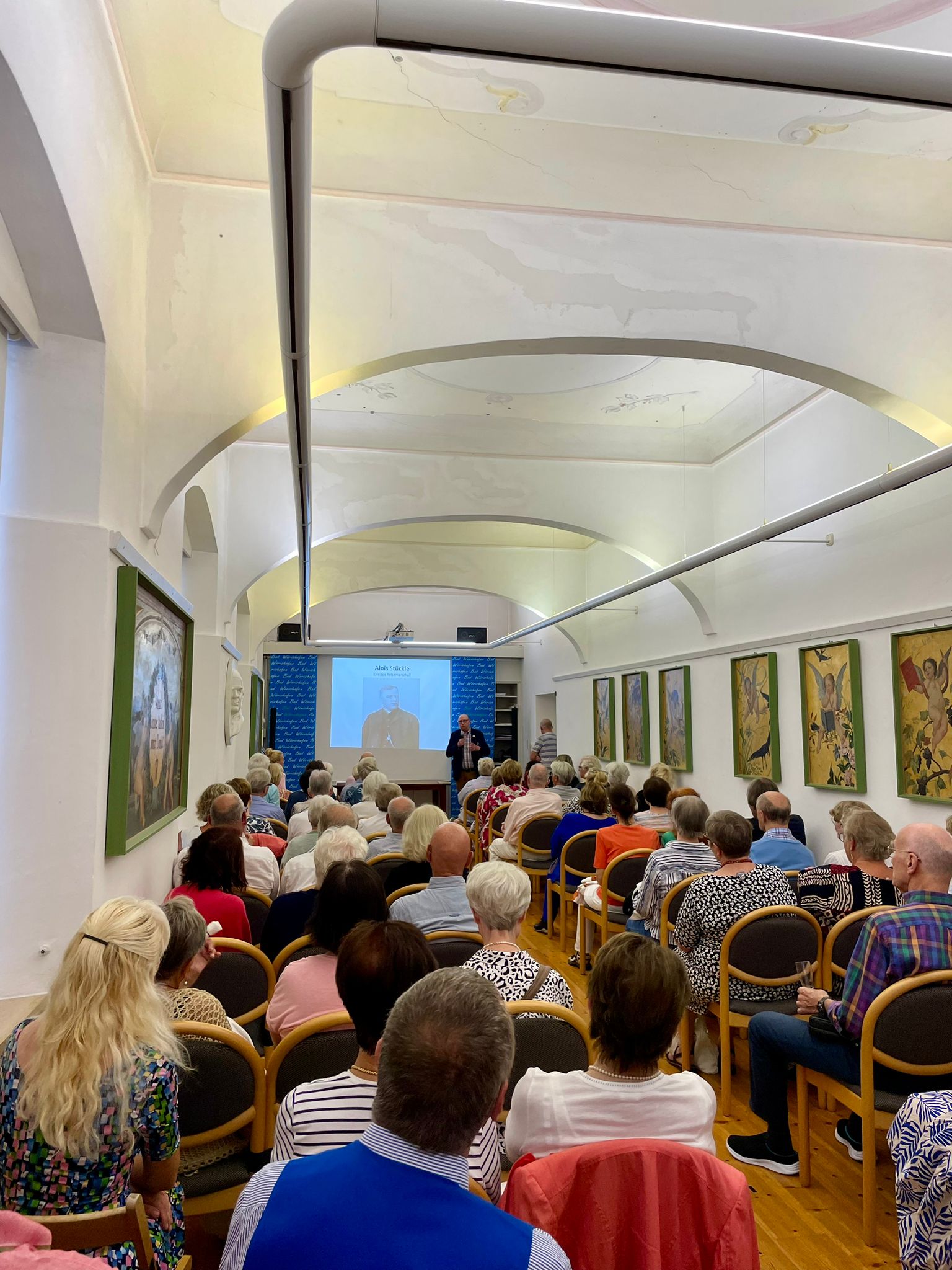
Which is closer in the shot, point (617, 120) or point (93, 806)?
point (93, 806)

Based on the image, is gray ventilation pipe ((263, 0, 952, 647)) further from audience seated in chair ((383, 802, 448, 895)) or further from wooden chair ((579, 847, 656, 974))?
wooden chair ((579, 847, 656, 974))

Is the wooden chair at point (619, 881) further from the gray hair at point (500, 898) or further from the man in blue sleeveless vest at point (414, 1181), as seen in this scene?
the man in blue sleeveless vest at point (414, 1181)

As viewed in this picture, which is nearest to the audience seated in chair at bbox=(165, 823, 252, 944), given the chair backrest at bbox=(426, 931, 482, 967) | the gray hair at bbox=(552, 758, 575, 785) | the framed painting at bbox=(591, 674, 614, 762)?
the chair backrest at bbox=(426, 931, 482, 967)

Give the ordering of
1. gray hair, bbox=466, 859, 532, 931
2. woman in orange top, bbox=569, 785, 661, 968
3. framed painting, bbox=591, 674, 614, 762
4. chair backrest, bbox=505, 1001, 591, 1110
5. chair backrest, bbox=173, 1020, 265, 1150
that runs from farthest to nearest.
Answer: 1. framed painting, bbox=591, 674, 614, 762
2. woman in orange top, bbox=569, 785, 661, 968
3. gray hair, bbox=466, 859, 532, 931
4. chair backrest, bbox=505, 1001, 591, 1110
5. chair backrest, bbox=173, 1020, 265, 1150

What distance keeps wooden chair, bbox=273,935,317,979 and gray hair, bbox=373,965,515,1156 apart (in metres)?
1.78

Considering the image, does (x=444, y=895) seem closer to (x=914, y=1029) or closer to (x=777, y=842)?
(x=914, y=1029)

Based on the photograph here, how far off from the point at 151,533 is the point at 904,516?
4489 millimetres

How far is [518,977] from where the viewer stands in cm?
258

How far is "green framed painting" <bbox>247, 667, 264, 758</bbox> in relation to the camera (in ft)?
39.8

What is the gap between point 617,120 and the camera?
382 centimetres

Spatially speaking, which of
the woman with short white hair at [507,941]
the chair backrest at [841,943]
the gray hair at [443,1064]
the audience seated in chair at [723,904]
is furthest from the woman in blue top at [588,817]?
the gray hair at [443,1064]

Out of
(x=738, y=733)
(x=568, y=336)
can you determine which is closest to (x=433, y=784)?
(x=738, y=733)

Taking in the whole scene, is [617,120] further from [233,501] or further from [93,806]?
[233,501]

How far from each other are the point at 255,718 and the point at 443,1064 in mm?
11787
